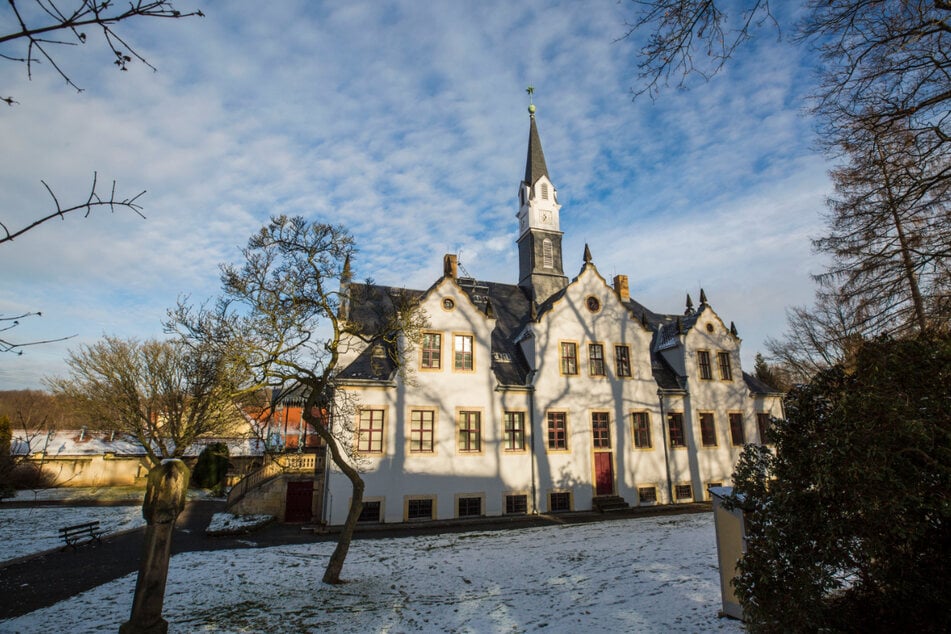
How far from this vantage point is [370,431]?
68.7ft

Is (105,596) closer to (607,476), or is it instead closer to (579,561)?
(579,561)

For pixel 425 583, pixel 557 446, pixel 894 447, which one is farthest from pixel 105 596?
pixel 557 446

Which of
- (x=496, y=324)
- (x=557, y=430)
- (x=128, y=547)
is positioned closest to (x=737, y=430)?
(x=557, y=430)

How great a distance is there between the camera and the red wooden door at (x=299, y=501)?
74.2 feet

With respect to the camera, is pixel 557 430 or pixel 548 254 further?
pixel 548 254

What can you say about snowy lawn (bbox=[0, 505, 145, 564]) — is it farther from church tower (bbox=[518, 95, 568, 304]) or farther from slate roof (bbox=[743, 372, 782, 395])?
slate roof (bbox=[743, 372, 782, 395])

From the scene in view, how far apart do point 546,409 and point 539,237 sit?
15.2 meters

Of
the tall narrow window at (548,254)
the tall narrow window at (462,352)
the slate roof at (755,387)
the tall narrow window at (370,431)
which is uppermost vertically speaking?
the tall narrow window at (548,254)

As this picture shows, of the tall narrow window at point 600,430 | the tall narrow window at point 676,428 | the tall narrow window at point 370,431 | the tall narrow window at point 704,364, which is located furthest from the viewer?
the tall narrow window at point 704,364

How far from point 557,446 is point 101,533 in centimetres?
2049

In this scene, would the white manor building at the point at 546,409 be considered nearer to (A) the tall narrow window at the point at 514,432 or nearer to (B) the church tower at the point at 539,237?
(A) the tall narrow window at the point at 514,432

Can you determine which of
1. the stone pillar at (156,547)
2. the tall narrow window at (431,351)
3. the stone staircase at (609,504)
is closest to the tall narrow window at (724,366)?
the stone staircase at (609,504)

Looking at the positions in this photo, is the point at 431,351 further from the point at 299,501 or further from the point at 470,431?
the point at 299,501

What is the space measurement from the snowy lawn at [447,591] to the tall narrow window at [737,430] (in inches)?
531
